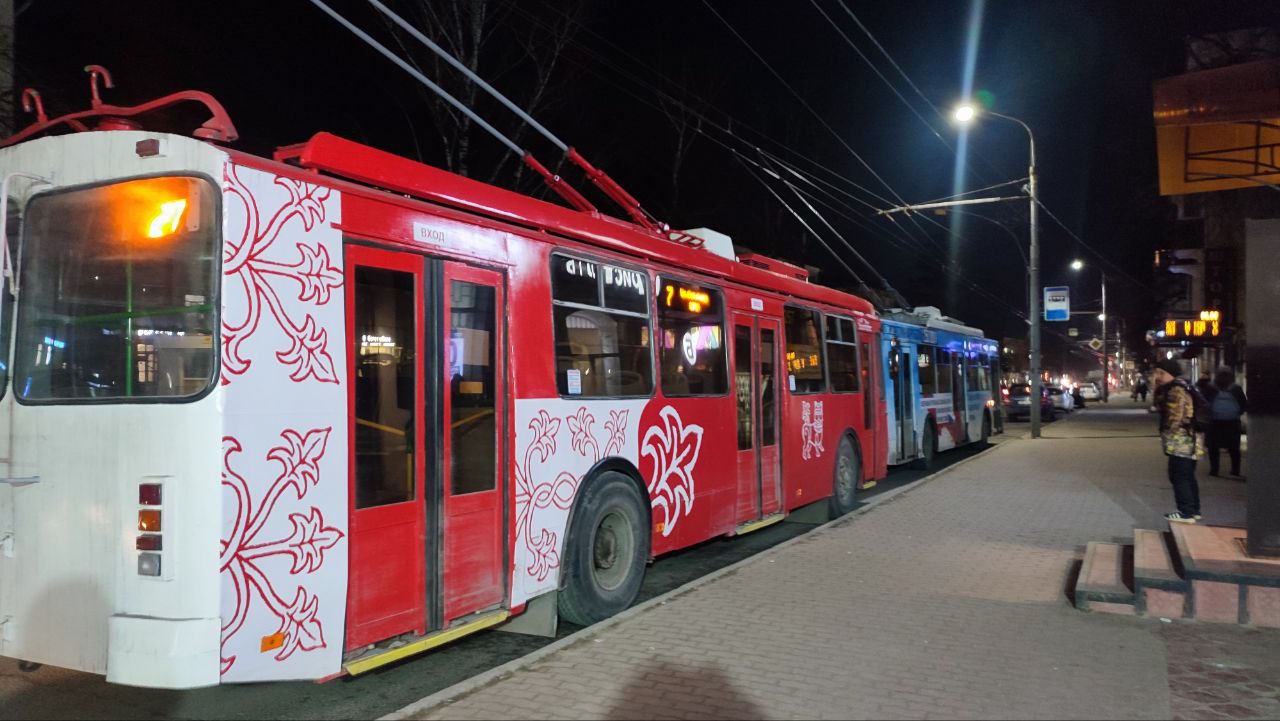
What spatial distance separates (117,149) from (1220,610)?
7768mm

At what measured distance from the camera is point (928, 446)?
17609mm

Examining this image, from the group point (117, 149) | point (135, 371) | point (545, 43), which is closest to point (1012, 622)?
point (135, 371)

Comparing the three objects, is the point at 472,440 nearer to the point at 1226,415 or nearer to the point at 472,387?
the point at 472,387

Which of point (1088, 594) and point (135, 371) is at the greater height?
point (135, 371)

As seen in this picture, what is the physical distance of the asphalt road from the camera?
4.81 m

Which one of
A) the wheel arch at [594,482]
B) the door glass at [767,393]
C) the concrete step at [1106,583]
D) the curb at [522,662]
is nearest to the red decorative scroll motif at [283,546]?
the curb at [522,662]

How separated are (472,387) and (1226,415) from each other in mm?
14411

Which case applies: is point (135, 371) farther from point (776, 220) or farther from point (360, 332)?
point (776, 220)

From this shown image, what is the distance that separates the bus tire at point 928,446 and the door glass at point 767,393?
8611mm

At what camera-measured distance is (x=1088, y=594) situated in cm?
652

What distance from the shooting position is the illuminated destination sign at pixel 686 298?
300 inches

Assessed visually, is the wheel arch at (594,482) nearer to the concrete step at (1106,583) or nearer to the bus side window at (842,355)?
the concrete step at (1106,583)

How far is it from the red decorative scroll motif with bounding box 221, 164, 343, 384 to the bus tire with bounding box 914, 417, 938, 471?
48.6 feet

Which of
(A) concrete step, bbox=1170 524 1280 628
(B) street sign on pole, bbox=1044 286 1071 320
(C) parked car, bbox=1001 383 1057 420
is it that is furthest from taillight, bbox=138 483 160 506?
(C) parked car, bbox=1001 383 1057 420
